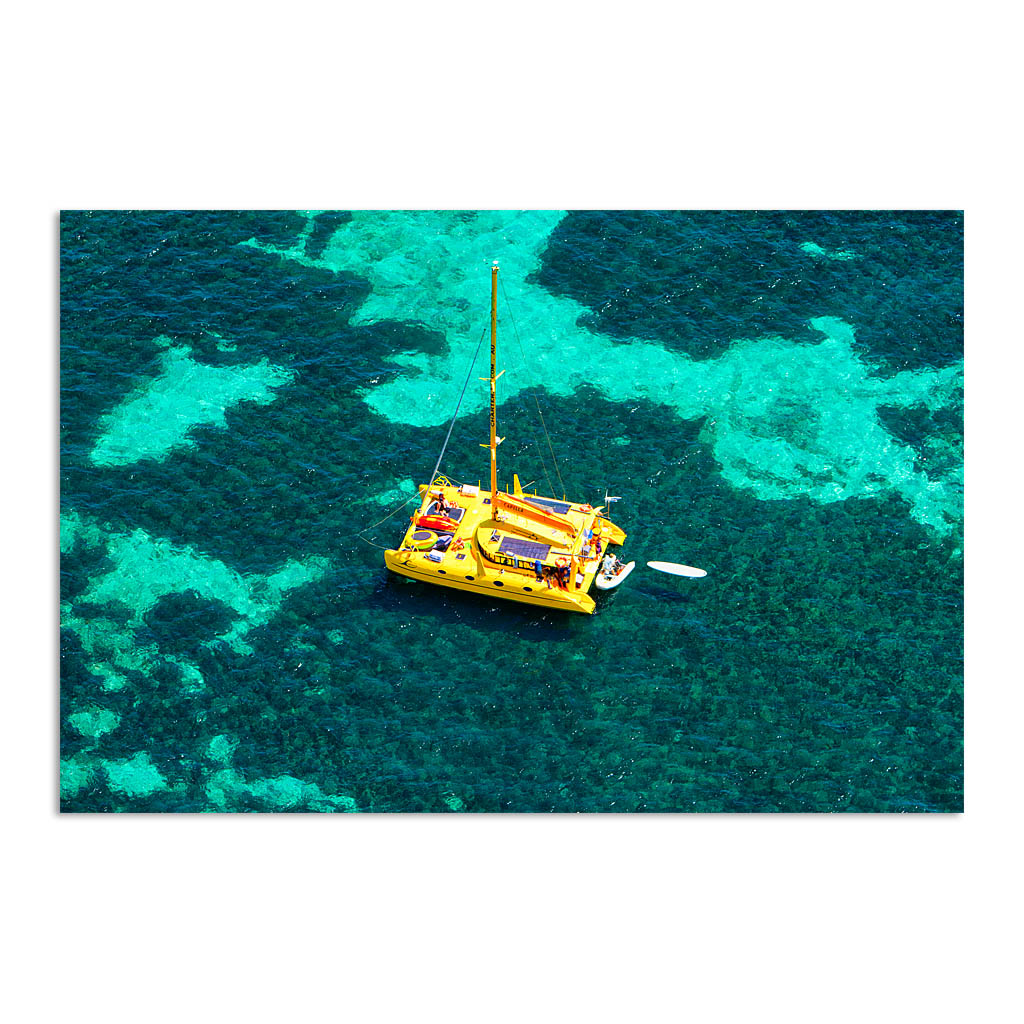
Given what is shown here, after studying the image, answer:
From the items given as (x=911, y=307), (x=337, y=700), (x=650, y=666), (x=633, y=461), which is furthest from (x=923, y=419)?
(x=337, y=700)

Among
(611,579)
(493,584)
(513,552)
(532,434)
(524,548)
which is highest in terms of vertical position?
(532,434)

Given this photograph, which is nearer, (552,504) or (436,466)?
(552,504)

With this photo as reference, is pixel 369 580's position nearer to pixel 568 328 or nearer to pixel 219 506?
pixel 219 506

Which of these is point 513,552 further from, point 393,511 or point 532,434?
point 532,434

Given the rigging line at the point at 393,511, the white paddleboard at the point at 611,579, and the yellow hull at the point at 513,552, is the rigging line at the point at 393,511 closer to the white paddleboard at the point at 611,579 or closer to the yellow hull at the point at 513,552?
the yellow hull at the point at 513,552

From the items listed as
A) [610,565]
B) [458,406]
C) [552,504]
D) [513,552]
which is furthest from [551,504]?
[458,406]

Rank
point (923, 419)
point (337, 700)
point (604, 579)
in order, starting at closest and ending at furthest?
point (337, 700)
point (604, 579)
point (923, 419)
